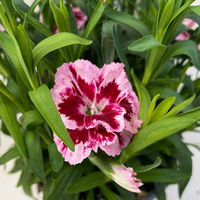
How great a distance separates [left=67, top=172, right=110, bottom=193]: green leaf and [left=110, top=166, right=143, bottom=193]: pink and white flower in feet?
0.33

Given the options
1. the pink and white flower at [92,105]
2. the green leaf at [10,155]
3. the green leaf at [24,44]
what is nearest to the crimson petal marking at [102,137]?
the pink and white flower at [92,105]

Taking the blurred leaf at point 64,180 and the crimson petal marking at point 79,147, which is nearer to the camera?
the crimson petal marking at point 79,147

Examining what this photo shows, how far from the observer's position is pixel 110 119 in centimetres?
38

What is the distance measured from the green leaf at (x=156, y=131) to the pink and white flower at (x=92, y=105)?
1 centimetres

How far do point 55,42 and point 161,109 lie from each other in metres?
0.14

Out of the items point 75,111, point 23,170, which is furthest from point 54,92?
point 23,170

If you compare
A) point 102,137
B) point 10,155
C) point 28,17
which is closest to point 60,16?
point 28,17

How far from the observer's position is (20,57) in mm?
355

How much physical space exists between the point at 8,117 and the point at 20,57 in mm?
122

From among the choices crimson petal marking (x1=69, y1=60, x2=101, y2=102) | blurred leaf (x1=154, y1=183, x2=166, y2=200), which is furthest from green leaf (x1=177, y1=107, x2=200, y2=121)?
blurred leaf (x1=154, y1=183, x2=166, y2=200)

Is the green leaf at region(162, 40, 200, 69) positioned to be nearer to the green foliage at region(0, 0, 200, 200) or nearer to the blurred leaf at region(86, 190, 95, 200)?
the green foliage at region(0, 0, 200, 200)

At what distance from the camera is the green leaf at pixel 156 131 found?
367 mm

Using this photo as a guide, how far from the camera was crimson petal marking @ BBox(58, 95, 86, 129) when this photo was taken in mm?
391

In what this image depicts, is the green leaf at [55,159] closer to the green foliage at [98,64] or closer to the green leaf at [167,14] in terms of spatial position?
the green foliage at [98,64]
